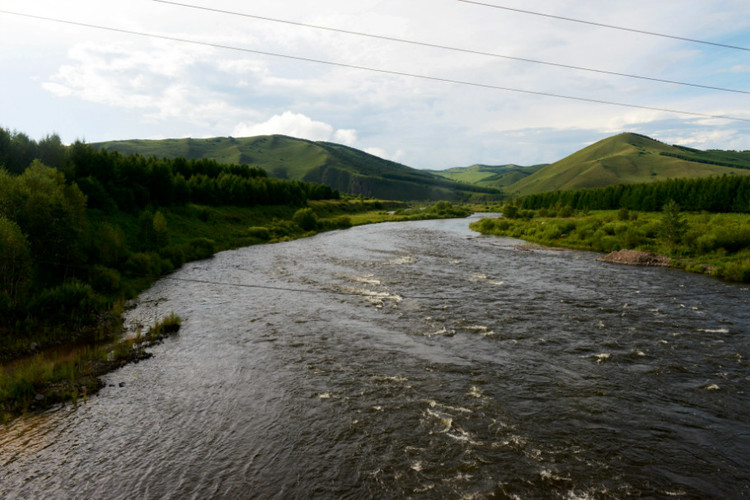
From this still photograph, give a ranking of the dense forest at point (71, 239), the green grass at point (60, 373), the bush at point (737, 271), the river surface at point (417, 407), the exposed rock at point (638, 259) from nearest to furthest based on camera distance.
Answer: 1. the river surface at point (417, 407)
2. the green grass at point (60, 373)
3. the dense forest at point (71, 239)
4. the bush at point (737, 271)
5. the exposed rock at point (638, 259)

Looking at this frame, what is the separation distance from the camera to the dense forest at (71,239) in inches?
854

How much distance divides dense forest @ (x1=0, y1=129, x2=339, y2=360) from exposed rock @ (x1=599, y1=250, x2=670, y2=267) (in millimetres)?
52242

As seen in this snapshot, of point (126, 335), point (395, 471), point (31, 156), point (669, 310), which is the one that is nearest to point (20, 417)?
point (126, 335)

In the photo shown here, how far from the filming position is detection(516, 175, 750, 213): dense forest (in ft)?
252

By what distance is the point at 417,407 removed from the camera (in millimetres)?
14617

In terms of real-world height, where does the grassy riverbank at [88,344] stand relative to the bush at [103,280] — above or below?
below

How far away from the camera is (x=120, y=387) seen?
16562mm

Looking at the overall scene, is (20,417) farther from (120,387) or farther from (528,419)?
(528,419)

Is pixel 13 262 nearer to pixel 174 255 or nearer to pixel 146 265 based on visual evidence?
pixel 146 265

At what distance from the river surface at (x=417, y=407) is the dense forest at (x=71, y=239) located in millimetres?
4285

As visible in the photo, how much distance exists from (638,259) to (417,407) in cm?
4169

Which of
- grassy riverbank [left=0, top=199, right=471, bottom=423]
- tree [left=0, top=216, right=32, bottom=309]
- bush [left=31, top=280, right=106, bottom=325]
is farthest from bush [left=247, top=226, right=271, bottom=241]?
tree [left=0, top=216, right=32, bottom=309]

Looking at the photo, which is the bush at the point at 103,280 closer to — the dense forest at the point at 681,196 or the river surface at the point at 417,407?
the river surface at the point at 417,407

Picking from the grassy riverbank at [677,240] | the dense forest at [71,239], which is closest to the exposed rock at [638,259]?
the grassy riverbank at [677,240]
